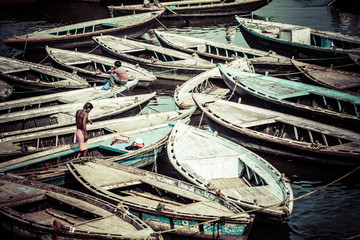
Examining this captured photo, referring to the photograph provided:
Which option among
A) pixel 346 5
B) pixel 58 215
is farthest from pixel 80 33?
pixel 346 5

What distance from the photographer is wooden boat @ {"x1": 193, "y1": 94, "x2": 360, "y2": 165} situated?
11922mm

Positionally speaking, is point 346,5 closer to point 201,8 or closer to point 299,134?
point 201,8

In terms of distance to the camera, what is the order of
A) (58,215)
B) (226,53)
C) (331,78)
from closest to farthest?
(58,215), (331,78), (226,53)

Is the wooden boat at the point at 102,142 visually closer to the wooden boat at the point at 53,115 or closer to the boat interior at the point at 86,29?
the wooden boat at the point at 53,115

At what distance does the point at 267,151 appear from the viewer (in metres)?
13.1

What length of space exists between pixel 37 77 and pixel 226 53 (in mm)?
10288

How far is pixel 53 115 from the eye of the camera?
1501 centimetres

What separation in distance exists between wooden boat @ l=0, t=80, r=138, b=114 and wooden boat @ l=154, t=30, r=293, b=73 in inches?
234

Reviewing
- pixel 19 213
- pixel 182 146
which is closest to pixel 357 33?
pixel 182 146

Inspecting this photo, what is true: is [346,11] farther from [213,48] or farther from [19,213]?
[19,213]

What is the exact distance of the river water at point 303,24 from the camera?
10094 mm

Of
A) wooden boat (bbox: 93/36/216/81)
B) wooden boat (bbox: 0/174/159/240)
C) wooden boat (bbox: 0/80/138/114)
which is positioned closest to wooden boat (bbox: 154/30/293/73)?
wooden boat (bbox: 93/36/216/81)

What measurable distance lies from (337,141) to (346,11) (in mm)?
28583

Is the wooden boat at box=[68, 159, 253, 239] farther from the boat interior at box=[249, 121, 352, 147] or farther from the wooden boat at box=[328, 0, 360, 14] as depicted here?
the wooden boat at box=[328, 0, 360, 14]
